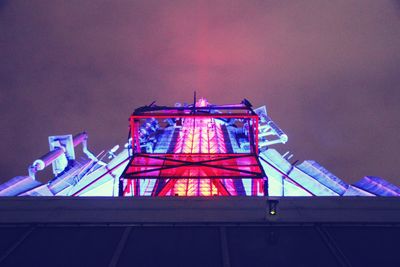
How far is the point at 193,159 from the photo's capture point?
2022 centimetres

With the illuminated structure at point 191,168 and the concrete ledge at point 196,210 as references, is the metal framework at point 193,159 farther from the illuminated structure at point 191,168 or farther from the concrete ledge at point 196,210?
the concrete ledge at point 196,210

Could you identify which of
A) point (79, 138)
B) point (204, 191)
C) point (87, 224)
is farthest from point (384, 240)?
point (79, 138)

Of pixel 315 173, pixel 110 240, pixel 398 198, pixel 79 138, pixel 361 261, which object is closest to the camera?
pixel 361 261

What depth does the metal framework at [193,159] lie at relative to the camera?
1465cm

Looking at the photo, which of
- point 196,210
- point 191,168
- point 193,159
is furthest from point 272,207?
point 193,159

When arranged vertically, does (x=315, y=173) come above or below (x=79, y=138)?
below

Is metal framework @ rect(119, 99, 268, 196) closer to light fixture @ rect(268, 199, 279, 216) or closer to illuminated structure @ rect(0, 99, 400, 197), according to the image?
illuminated structure @ rect(0, 99, 400, 197)

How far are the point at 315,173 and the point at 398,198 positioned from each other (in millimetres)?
15238

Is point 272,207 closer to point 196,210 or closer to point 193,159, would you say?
point 196,210

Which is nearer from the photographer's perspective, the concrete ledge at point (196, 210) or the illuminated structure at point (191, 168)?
the concrete ledge at point (196, 210)

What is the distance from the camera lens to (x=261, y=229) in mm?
7238

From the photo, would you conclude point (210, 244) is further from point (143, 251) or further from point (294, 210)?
point (294, 210)

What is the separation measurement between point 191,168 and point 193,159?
4110mm

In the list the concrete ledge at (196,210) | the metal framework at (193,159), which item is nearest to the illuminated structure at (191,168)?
the metal framework at (193,159)
